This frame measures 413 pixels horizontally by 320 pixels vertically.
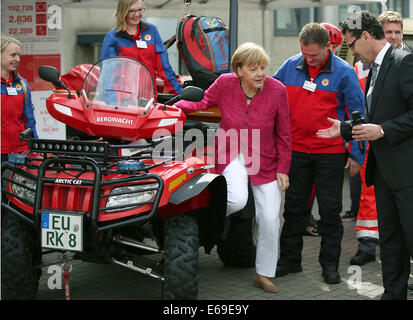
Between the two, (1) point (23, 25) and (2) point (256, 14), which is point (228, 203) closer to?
(1) point (23, 25)

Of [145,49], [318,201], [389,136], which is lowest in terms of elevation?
[318,201]

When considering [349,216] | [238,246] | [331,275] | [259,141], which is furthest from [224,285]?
[349,216]

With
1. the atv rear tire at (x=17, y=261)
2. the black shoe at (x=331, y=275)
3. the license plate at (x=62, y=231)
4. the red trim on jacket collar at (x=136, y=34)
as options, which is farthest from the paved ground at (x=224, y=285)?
the red trim on jacket collar at (x=136, y=34)

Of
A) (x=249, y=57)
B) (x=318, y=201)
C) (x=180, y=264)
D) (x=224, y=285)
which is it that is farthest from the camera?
(x=318, y=201)

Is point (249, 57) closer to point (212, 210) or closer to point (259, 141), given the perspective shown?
point (259, 141)

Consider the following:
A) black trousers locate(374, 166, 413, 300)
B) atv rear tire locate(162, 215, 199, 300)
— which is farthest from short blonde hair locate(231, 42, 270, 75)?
atv rear tire locate(162, 215, 199, 300)

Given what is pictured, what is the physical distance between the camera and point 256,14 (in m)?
18.9

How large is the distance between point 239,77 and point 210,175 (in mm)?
917

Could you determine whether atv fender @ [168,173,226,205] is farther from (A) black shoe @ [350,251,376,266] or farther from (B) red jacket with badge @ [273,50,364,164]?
(A) black shoe @ [350,251,376,266]

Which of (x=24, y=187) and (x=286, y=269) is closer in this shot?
(x=24, y=187)

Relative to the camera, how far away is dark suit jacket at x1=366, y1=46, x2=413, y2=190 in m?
5.04

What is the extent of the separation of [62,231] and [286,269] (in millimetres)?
2256

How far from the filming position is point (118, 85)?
5.54m

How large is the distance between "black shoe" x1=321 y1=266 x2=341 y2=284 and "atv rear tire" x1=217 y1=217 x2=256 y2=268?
0.67 m
